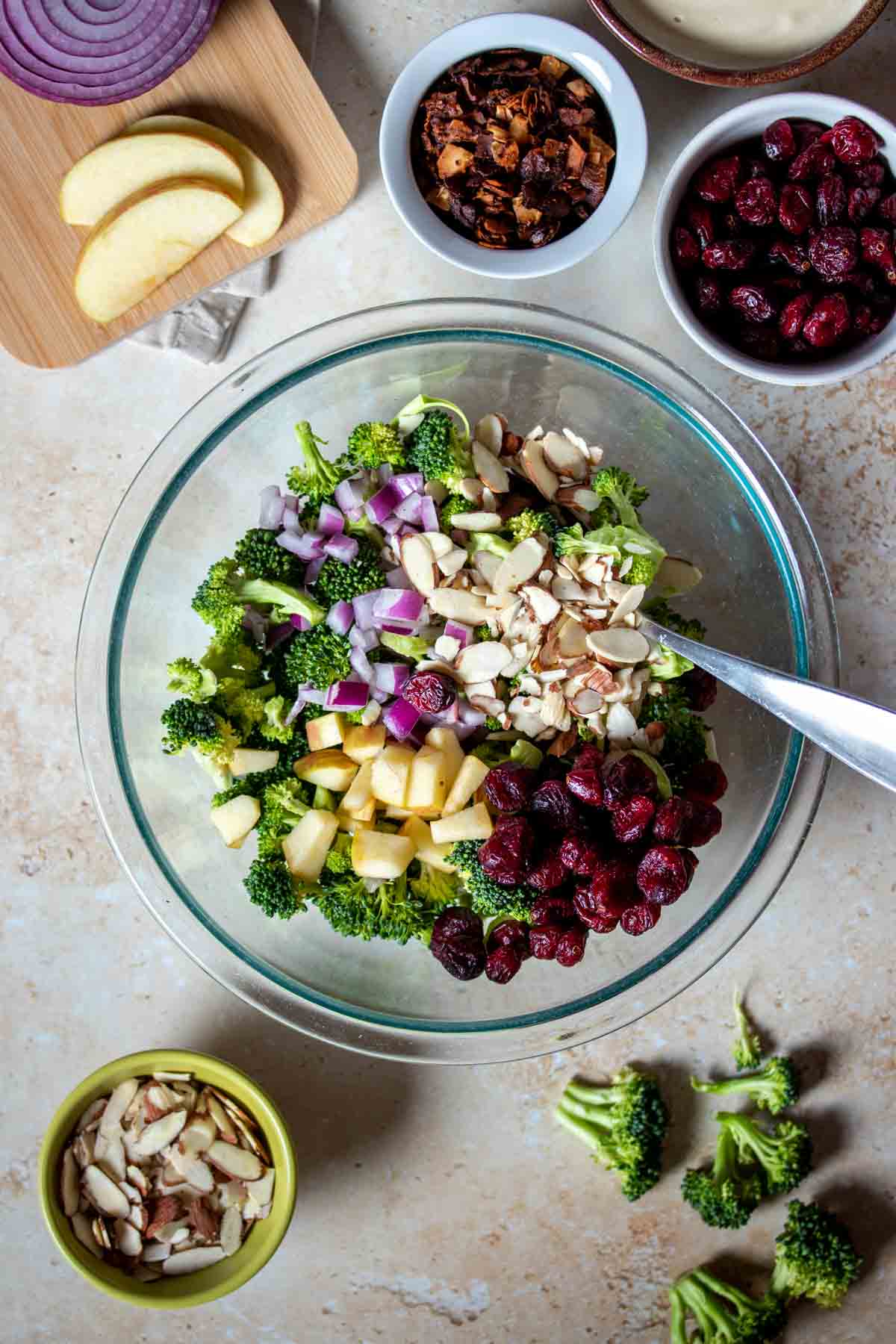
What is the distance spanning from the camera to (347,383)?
1920 mm

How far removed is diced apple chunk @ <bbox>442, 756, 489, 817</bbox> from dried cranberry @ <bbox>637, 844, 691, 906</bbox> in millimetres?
281

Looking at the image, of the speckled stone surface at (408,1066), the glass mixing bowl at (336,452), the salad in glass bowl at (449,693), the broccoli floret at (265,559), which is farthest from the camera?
the speckled stone surface at (408,1066)

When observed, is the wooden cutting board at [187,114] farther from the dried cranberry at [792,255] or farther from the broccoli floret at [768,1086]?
the broccoli floret at [768,1086]

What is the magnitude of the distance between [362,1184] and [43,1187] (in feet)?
1.97

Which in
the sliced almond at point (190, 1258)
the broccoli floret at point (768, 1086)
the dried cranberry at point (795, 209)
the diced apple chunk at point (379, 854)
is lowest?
the broccoli floret at point (768, 1086)

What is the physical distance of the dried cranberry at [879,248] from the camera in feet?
5.82

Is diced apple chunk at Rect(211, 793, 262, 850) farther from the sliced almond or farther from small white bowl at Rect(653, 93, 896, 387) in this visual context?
small white bowl at Rect(653, 93, 896, 387)

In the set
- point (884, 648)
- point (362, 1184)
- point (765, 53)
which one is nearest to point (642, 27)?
point (765, 53)

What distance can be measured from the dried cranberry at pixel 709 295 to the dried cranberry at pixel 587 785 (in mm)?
827

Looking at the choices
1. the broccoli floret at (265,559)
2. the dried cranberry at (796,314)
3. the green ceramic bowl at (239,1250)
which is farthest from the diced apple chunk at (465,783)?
the dried cranberry at (796,314)

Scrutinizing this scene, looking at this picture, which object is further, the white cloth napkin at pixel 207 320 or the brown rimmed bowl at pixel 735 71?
the white cloth napkin at pixel 207 320

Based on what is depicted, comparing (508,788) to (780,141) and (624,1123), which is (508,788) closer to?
(624,1123)

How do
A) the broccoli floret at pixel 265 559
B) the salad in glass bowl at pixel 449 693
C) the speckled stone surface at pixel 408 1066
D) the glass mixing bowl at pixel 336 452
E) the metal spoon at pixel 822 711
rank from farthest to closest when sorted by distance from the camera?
the speckled stone surface at pixel 408 1066
the glass mixing bowl at pixel 336 452
the broccoli floret at pixel 265 559
the salad in glass bowl at pixel 449 693
the metal spoon at pixel 822 711

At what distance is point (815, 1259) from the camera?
204 centimetres
